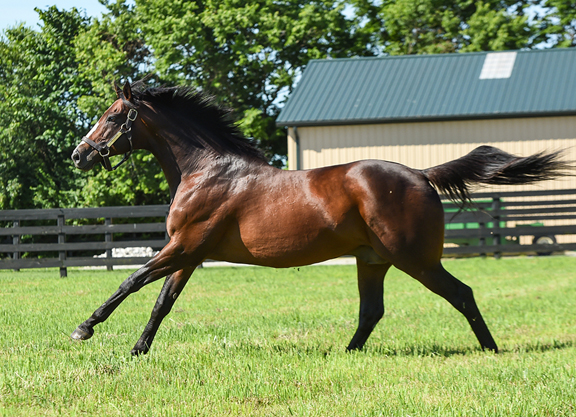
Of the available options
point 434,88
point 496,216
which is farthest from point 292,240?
point 434,88

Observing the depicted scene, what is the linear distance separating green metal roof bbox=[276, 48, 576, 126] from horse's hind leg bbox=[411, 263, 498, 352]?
1615 cm

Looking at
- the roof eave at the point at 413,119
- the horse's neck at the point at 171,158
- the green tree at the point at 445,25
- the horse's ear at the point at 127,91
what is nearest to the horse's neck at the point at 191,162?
the horse's neck at the point at 171,158

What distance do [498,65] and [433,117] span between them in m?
4.21

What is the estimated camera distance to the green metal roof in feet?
70.2

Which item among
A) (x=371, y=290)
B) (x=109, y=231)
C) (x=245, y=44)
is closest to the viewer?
(x=371, y=290)

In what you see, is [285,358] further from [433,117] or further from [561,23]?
[561,23]

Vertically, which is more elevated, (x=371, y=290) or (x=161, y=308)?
(x=161, y=308)

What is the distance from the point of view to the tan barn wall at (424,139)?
21156 millimetres

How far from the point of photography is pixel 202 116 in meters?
6.17

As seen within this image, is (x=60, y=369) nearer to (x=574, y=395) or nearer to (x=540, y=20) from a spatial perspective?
(x=574, y=395)

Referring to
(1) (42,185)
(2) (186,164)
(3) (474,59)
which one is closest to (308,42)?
(3) (474,59)

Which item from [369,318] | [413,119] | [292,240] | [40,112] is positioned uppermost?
[292,240]

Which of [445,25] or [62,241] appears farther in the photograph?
[445,25]

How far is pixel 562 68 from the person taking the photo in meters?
23.1
